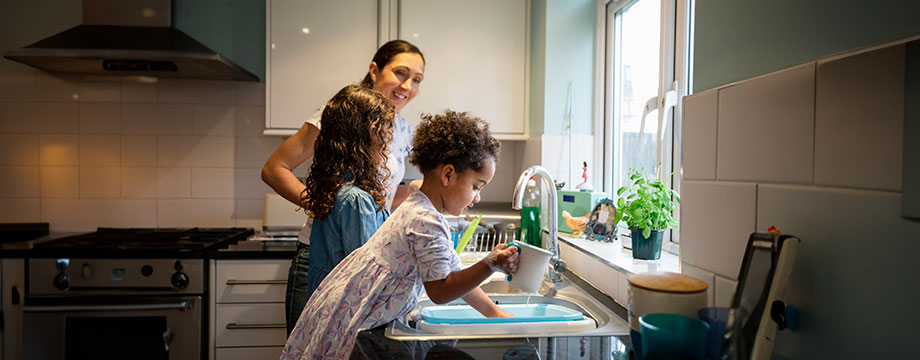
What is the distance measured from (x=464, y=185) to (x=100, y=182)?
2.23 metres

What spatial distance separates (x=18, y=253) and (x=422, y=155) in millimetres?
1752

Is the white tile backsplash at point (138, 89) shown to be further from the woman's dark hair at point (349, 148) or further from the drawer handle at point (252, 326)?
the woman's dark hair at point (349, 148)

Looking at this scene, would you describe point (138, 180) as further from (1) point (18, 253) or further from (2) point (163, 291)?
(2) point (163, 291)

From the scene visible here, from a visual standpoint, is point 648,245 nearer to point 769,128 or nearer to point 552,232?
point 552,232

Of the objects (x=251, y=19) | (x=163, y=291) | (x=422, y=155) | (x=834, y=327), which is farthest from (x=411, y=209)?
(x=251, y=19)

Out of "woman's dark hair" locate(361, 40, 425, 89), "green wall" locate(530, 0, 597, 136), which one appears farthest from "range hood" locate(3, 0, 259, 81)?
"green wall" locate(530, 0, 597, 136)

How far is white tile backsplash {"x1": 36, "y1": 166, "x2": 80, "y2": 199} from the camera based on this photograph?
8.35ft

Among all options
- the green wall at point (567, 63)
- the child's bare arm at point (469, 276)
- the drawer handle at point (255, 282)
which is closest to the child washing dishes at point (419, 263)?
the child's bare arm at point (469, 276)

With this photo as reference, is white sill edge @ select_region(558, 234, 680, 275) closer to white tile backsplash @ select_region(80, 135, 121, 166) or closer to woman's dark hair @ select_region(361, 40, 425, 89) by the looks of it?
woman's dark hair @ select_region(361, 40, 425, 89)

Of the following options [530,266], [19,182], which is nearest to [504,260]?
[530,266]

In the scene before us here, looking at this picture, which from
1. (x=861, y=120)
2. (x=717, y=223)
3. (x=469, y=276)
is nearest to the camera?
(x=861, y=120)

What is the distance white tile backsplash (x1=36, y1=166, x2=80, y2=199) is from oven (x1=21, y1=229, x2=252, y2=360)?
0.64 meters

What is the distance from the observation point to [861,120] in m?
0.58

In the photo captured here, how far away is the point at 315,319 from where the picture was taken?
108cm
